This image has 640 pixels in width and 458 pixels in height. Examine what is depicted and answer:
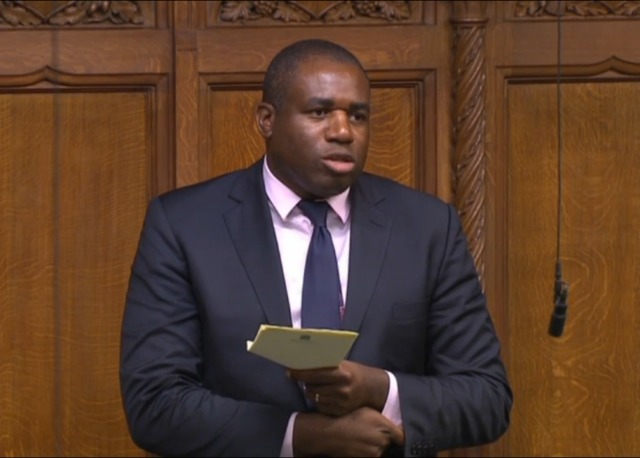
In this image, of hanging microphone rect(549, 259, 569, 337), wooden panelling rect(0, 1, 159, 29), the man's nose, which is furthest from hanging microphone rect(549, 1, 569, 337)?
wooden panelling rect(0, 1, 159, 29)

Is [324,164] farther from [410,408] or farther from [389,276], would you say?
[410,408]

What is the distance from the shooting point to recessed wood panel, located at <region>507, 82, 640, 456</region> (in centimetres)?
382

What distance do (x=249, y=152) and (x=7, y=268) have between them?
2.31 feet

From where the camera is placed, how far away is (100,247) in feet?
12.6

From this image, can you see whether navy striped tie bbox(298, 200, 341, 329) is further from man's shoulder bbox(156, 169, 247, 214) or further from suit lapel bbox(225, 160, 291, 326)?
man's shoulder bbox(156, 169, 247, 214)

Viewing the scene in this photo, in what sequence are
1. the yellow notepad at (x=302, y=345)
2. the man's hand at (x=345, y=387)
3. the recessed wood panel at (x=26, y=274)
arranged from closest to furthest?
the yellow notepad at (x=302, y=345) < the man's hand at (x=345, y=387) < the recessed wood panel at (x=26, y=274)

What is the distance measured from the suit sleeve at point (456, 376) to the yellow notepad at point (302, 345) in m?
0.30

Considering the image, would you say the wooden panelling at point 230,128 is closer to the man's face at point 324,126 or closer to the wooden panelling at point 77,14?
the wooden panelling at point 77,14

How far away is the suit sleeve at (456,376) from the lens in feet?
10.0

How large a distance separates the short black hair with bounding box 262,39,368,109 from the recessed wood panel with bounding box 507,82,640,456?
82 centimetres

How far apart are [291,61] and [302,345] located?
0.74 meters

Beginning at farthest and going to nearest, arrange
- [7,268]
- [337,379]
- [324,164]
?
[7,268], [324,164], [337,379]

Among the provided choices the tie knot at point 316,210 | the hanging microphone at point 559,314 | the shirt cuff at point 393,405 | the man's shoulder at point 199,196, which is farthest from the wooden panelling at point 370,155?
the shirt cuff at point 393,405

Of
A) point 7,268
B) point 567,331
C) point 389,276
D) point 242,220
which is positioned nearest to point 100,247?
point 7,268
